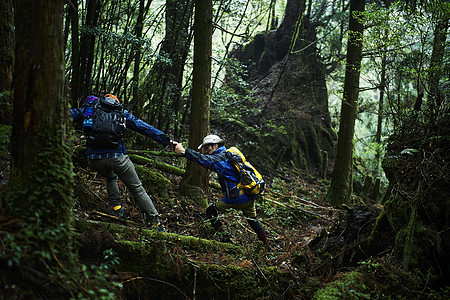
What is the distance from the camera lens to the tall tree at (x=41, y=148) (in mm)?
1992

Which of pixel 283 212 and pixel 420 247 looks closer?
pixel 420 247

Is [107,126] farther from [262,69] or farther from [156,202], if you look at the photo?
[262,69]

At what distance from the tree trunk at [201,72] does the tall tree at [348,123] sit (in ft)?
16.6

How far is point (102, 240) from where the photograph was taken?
3.07 metres

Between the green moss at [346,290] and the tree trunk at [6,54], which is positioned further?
the tree trunk at [6,54]

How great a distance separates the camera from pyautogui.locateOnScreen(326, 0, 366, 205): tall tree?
9.32 m

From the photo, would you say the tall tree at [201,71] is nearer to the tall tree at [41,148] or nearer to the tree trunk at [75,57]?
the tree trunk at [75,57]

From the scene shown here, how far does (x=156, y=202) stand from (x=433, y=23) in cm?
674

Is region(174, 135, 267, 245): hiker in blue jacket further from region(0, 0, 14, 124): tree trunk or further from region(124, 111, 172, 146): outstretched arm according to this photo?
region(0, 0, 14, 124): tree trunk

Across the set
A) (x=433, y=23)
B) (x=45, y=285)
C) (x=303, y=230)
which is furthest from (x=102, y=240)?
(x=433, y=23)

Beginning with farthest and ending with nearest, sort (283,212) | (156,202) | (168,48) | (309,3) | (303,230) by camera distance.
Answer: (309,3)
(168,48)
(283,212)
(303,230)
(156,202)

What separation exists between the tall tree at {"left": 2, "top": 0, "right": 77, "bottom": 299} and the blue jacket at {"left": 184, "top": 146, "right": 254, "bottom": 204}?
2426 millimetres

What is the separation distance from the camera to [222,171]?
4.77 m

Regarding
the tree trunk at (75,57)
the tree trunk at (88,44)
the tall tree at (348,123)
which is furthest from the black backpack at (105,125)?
the tall tree at (348,123)
